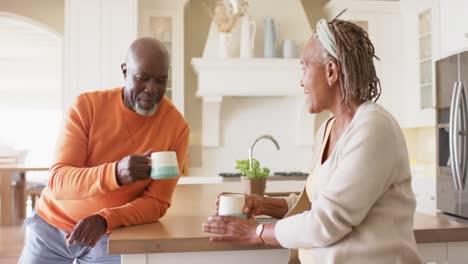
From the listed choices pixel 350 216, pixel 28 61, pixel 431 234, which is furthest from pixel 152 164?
pixel 28 61

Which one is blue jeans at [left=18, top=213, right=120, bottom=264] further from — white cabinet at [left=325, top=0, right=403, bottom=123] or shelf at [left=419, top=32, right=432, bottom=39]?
white cabinet at [left=325, top=0, right=403, bottom=123]

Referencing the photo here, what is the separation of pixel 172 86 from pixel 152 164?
12.2ft

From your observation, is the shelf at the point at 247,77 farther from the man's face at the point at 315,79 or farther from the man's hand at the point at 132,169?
the man's face at the point at 315,79

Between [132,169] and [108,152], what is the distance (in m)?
0.28

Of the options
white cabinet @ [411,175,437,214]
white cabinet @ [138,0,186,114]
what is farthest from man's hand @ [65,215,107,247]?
white cabinet @ [138,0,186,114]

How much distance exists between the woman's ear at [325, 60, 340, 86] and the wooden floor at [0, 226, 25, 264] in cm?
415

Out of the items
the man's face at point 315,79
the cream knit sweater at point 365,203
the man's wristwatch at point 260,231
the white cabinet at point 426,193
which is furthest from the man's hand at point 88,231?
the white cabinet at point 426,193

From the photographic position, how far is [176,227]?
1.58 metres

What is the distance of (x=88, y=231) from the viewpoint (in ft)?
4.79

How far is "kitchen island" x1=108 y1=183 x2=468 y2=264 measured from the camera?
4.61 feet

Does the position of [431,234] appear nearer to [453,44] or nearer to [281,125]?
[453,44]

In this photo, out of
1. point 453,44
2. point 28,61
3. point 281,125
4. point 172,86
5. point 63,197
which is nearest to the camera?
point 63,197

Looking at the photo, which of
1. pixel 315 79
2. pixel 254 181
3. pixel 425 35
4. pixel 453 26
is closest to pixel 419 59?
pixel 425 35

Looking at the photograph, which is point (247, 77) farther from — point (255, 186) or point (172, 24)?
point (255, 186)
